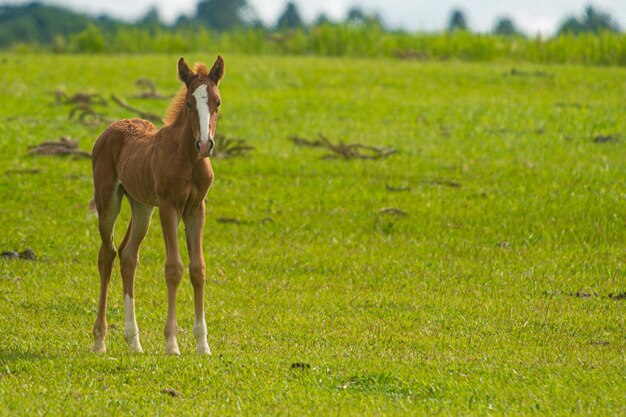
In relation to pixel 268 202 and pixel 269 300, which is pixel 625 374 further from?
pixel 268 202

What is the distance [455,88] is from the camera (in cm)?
2572

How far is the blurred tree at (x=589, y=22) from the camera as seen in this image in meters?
38.1

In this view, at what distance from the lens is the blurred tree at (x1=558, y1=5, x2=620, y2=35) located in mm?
38097

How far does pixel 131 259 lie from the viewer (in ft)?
32.3

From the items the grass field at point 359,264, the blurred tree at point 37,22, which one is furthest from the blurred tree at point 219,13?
the grass field at point 359,264

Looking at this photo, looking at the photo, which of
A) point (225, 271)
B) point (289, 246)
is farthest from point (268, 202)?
point (225, 271)

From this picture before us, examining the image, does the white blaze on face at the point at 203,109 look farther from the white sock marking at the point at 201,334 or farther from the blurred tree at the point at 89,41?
the blurred tree at the point at 89,41

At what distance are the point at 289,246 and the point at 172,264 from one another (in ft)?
17.3

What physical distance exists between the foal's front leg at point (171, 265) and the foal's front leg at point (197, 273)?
122 millimetres

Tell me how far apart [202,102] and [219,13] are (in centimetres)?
6126

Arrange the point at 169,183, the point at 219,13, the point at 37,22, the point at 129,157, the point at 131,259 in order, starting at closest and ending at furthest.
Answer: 1. the point at 169,183
2. the point at 129,157
3. the point at 131,259
4. the point at 37,22
5. the point at 219,13

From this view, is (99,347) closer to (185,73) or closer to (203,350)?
(203,350)

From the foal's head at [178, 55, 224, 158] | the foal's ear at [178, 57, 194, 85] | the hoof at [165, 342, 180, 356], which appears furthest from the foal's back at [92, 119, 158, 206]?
the hoof at [165, 342, 180, 356]

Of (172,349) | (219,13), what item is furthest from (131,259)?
(219,13)
